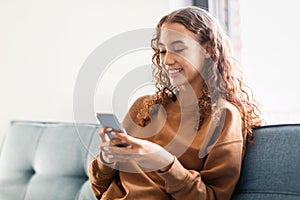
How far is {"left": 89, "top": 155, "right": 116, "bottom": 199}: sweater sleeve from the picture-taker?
4.61 ft

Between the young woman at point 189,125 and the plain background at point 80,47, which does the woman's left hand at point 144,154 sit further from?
the plain background at point 80,47

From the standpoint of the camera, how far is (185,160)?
4.37 ft

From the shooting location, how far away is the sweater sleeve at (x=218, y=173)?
1235mm

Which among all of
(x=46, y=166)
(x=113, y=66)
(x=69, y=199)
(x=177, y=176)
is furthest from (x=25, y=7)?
(x=177, y=176)

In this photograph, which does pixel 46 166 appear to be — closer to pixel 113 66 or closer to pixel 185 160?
pixel 113 66

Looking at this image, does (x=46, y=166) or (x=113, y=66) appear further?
(x=113, y=66)

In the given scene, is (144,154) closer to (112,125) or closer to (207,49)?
(112,125)

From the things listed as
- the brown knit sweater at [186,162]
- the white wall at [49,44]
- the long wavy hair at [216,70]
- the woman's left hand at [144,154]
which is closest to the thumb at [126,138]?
the woman's left hand at [144,154]

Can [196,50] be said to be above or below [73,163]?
above

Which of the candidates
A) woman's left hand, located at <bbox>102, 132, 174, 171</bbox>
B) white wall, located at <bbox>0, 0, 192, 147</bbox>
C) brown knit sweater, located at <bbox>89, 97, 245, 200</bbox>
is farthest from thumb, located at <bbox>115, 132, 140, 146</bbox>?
white wall, located at <bbox>0, 0, 192, 147</bbox>

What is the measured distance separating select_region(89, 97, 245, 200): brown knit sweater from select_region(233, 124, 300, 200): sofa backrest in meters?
0.04

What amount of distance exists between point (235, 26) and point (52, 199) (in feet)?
3.10

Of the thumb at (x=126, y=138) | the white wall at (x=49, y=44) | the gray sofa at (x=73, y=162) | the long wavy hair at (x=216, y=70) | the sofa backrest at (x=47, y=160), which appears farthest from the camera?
the white wall at (x=49, y=44)

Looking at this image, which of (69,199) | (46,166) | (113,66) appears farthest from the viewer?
(113,66)
